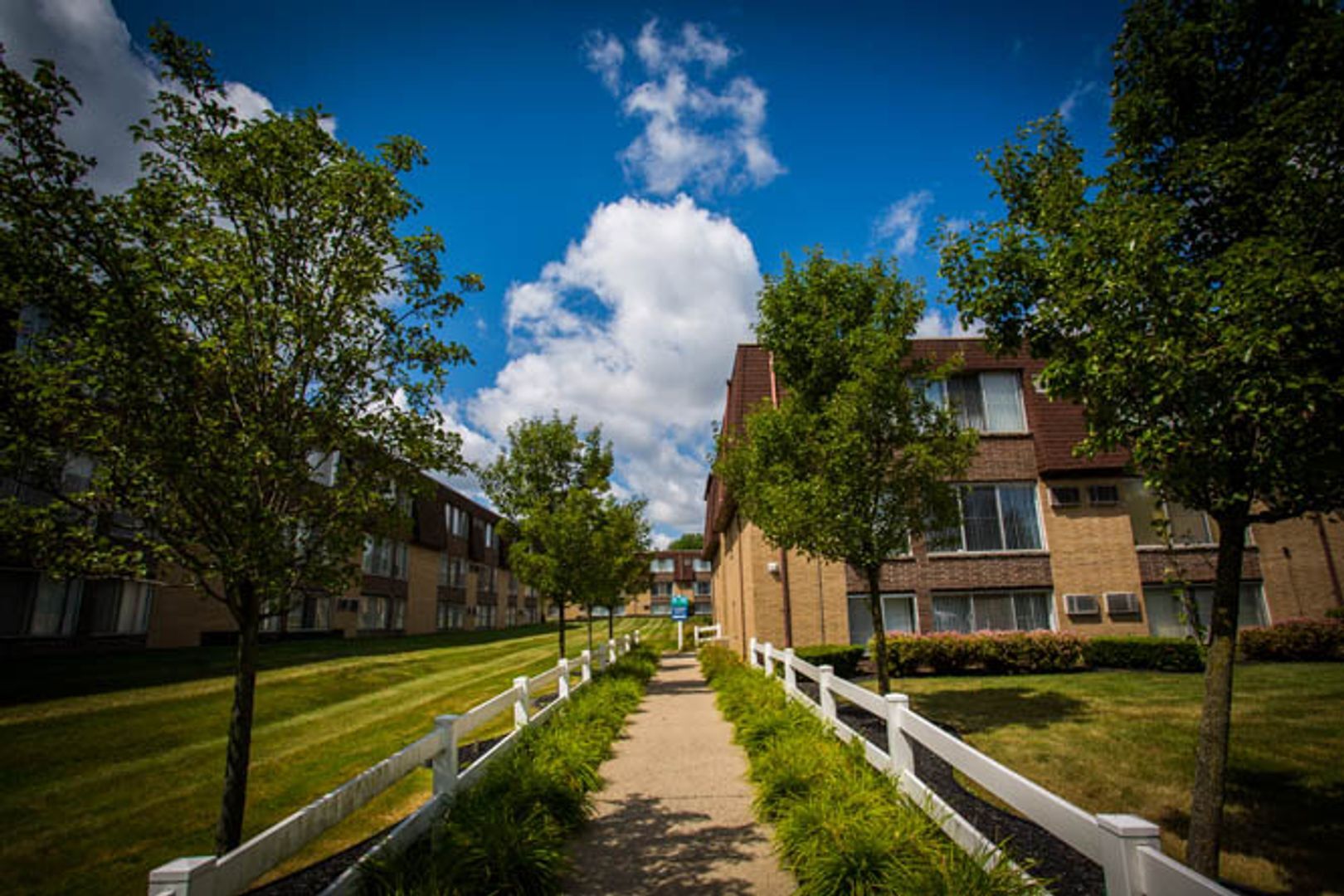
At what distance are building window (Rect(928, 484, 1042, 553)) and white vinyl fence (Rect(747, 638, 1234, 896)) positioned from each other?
Result: 38.4ft

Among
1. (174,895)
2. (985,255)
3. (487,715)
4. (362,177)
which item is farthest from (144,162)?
(985,255)

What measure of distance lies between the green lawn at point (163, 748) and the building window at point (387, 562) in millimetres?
12647

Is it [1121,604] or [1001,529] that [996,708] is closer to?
[1001,529]

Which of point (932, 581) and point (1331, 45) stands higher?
point (1331, 45)

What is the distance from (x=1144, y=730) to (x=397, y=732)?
456 inches

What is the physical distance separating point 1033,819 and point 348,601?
31737mm

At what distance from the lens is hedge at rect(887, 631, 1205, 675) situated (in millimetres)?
15414

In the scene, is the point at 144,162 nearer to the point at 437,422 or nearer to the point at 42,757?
the point at 437,422

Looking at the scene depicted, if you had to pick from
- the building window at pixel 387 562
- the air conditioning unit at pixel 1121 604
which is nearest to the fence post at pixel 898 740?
the air conditioning unit at pixel 1121 604

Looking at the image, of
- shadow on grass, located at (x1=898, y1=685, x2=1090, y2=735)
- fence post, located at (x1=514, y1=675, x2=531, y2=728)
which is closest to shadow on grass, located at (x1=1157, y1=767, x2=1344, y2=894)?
shadow on grass, located at (x1=898, y1=685, x2=1090, y2=735)

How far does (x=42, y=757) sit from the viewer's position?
26.7ft

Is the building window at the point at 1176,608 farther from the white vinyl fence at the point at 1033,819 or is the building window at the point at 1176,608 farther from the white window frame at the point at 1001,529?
the white vinyl fence at the point at 1033,819

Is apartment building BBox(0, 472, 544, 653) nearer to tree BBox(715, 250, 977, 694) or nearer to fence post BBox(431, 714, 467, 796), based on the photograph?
fence post BBox(431, 714, 467, 796)

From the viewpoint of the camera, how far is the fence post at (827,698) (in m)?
8.53
